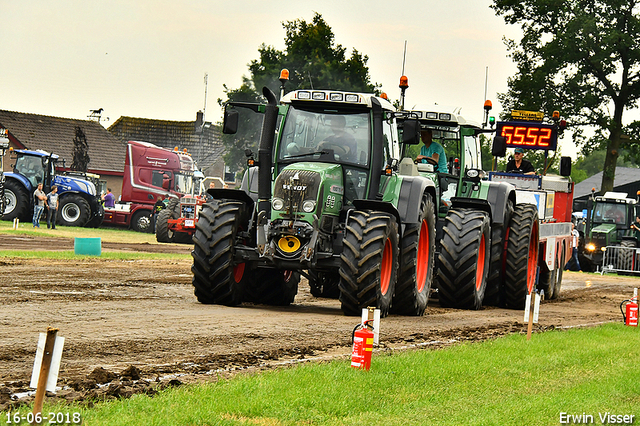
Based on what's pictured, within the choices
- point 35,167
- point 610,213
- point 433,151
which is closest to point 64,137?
point 35,167

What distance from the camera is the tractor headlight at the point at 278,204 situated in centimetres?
1147

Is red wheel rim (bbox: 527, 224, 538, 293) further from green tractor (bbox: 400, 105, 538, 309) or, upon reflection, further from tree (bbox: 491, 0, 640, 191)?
tree (bbox: 491, 0, 640, 191)

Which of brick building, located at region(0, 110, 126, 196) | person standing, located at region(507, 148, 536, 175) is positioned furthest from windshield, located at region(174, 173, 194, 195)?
person standing, located at region(507, 148, 536, 175)

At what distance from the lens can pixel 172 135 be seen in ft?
226

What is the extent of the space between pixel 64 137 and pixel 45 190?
23691 millimetres

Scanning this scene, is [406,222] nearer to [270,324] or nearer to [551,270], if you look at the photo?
[270,324]

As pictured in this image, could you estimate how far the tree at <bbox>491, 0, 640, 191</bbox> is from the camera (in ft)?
135

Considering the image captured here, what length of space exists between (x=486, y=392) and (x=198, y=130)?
63.3 meters

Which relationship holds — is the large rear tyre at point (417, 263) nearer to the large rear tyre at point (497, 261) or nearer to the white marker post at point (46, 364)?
the large rear tyre at point (497, 261)

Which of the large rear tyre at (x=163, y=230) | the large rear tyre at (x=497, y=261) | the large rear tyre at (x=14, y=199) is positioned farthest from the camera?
the large rear tyre at (x=14, y=199)

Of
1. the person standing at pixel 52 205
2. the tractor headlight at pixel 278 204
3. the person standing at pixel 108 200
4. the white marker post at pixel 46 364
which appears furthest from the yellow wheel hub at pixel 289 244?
the person standing at pixel 108 200

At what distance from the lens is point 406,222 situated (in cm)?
1234

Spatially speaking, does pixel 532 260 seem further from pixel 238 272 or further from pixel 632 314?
pixel 238 272

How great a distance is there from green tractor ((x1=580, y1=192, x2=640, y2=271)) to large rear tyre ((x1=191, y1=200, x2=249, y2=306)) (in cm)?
2358
